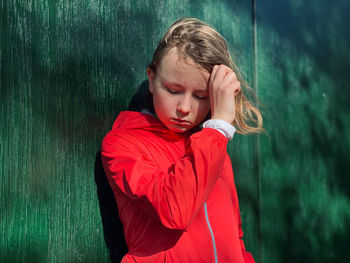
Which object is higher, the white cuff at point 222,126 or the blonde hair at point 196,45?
the blonde hair at point 196,45

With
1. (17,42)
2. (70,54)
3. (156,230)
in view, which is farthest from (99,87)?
(156,230)

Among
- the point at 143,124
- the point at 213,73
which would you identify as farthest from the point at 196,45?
the point at 143,124

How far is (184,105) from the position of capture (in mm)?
1292

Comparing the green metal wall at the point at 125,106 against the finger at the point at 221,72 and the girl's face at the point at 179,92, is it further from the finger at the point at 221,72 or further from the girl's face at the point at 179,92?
the finger at the point at 221,72

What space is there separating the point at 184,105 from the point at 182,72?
4.6 inches

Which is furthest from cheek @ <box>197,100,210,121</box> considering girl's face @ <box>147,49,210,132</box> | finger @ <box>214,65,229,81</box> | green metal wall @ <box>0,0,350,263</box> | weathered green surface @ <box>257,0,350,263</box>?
weathered green surface @ <box>257,0,350,263</box>

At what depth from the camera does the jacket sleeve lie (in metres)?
1.13

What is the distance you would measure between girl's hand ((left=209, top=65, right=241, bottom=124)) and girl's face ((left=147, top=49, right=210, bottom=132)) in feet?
0.11

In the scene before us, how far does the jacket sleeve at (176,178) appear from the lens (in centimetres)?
113

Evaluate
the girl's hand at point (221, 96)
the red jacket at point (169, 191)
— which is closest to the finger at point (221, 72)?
the girl's hand at point (221, 96)

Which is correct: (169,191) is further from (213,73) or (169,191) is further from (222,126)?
(213,73)

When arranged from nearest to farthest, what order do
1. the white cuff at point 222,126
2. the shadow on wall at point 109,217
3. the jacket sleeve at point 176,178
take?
the jacket sleeve at point 176,178 < the white cuff at point 222,126 < the shadow on wall at point 109,217

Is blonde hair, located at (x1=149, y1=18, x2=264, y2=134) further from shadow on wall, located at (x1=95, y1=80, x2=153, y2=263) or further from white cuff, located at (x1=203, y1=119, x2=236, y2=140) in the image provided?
shadow on wall, located at (x1=95, y1=80, x2=153, y2=263)

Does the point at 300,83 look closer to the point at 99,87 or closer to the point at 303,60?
the point at 303,60
